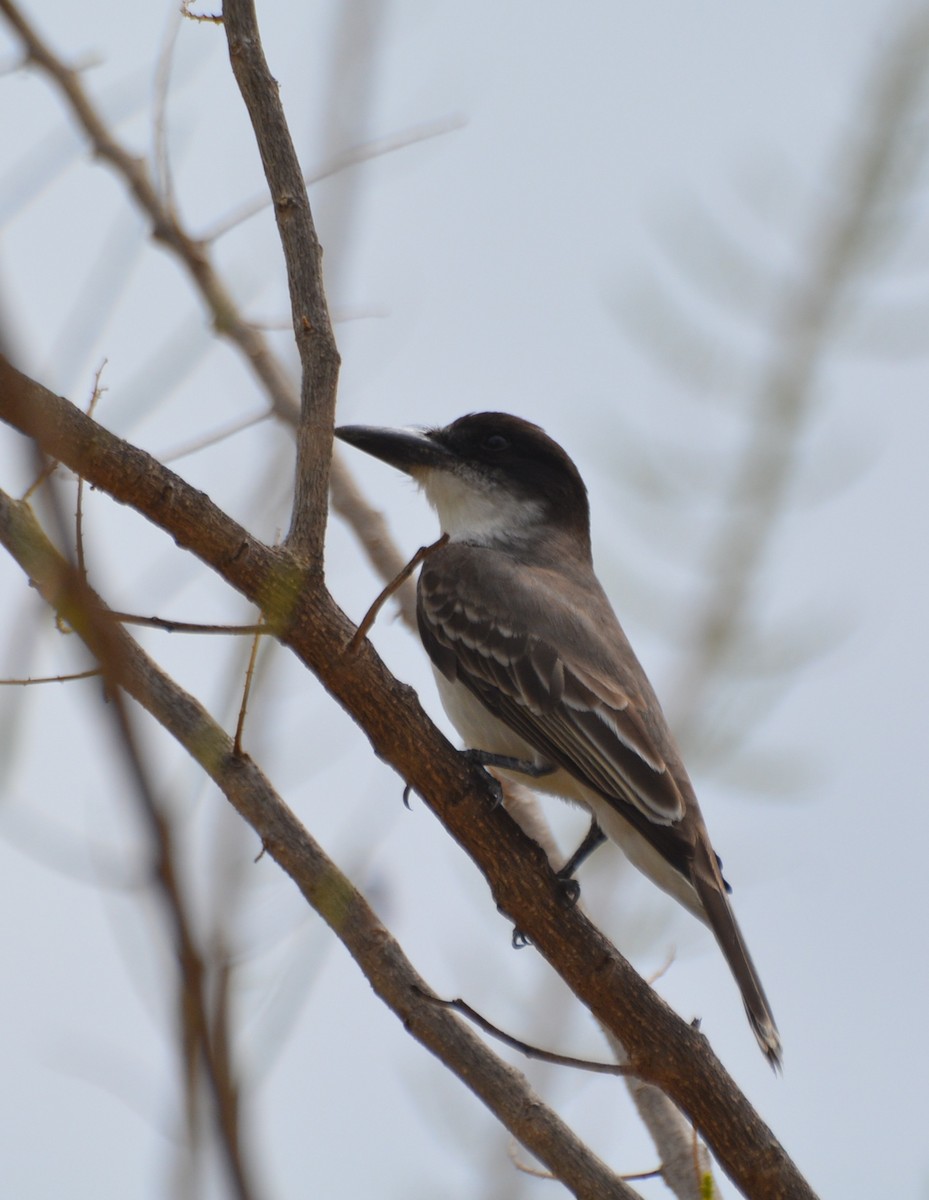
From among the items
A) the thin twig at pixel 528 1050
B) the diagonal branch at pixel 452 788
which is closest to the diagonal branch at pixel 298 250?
the diagonal branch at pixel 452 788

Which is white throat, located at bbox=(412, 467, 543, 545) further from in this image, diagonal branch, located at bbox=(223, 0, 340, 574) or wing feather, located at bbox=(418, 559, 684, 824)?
diagonal branch, located at bbox=(223, 0, 340, 574)

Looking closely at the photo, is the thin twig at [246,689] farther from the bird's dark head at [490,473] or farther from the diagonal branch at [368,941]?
the bird's dark head at [490,473]

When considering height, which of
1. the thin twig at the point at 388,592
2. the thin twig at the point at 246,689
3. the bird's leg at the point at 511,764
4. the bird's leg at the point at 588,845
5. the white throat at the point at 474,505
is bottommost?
the thin twig at the point at 246,689

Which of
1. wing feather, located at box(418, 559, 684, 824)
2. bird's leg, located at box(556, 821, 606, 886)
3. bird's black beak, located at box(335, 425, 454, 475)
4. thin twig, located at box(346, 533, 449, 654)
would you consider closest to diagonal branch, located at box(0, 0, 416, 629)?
bird's black beak, located at box(335, 425, 454, 475)

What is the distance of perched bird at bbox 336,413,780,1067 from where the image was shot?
515 cm

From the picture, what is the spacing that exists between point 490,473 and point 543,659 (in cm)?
167

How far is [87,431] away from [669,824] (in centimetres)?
243

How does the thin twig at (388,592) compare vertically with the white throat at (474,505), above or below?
below

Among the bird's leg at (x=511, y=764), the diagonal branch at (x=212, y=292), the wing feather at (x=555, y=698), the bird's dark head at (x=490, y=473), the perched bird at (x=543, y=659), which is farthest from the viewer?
the bird's dark head at (x=490, y=473)

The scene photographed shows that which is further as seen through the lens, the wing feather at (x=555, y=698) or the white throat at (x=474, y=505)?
the white throat at (x=474, y=505)

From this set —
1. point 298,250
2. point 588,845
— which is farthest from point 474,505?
point 298,250

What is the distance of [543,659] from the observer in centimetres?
569

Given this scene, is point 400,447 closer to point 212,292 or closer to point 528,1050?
point 212,292

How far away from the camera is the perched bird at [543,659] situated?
5.15 m
